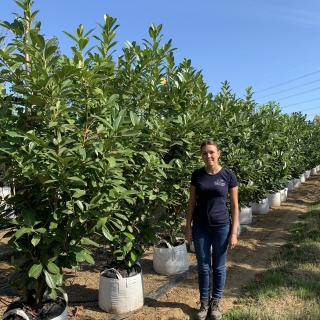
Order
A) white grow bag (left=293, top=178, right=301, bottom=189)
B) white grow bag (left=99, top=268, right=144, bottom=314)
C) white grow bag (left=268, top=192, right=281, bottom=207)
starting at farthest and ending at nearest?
white grow bag (left=293, top=178, right=301, bottom=189) < white grow bag (left=268, top=192, right=281, bottom=207) < white grow bag (left=99, top=268, right=144, bottom=314)

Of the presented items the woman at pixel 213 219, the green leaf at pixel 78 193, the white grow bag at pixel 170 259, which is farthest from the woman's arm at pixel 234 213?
the green leaf at pixel 78 193

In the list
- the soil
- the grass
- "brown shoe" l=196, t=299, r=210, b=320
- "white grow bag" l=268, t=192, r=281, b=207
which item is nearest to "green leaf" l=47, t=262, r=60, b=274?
the soil

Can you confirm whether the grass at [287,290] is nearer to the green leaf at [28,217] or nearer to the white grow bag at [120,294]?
the white grow bag at [120,294]

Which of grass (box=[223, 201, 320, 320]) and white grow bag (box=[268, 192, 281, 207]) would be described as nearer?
grass (box=[223, 201, 320, 320])

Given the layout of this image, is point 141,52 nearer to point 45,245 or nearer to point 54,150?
point 54,150

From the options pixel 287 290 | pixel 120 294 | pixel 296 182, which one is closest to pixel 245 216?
pixel 287 290

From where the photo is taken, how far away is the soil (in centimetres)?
331

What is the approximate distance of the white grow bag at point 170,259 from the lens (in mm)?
4207

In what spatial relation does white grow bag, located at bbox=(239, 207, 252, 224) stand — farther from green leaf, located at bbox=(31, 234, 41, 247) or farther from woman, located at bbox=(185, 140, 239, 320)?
green leaf, located at bbox=(31, 234, 41, 247)

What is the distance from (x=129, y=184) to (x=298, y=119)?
11.9 m

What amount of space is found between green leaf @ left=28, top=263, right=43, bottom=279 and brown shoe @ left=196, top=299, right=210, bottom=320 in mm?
1607

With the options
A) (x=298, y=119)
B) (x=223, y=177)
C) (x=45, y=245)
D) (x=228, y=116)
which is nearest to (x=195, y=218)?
(x=223, y=177)

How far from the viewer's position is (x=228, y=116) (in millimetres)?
5066

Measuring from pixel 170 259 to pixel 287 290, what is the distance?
1.43 meters
